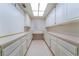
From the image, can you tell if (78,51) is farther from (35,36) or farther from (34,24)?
(34,24)

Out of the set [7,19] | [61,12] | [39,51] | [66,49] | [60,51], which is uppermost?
[61,12]

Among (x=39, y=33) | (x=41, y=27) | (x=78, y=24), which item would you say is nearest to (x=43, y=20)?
(x=41, y=27)

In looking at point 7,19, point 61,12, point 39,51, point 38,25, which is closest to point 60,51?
point 7,19

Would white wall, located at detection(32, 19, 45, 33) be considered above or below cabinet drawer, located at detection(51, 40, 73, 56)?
above

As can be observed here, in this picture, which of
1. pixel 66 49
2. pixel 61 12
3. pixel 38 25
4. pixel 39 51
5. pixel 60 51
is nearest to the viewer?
pixel 66 49

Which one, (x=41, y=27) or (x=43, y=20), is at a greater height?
(x=43, y=20)

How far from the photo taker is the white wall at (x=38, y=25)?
966 centimetres

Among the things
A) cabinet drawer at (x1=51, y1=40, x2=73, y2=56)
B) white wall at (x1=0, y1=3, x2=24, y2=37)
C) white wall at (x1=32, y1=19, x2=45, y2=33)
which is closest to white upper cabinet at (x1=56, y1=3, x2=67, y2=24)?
cabinet drawer at (x1=51, y1=40, x2=73, y2=56)

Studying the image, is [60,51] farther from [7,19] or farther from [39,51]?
[39,51]

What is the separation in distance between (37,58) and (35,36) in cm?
824

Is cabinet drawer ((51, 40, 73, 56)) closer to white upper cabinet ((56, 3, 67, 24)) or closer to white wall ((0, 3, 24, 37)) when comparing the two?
white upper cabinet ((56, 3, 67, 24))

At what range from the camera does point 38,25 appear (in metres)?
9.69

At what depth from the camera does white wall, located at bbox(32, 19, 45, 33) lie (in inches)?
380

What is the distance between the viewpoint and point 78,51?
1.32 meters
